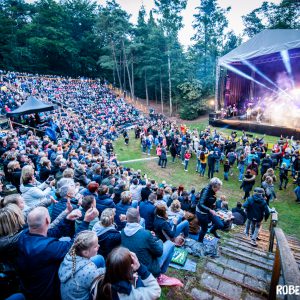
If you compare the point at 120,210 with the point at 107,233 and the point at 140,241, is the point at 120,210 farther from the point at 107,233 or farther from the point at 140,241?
the point at 140,241

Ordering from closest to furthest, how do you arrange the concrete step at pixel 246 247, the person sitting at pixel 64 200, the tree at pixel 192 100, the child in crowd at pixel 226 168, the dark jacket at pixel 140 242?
the dark jacket at pixel 140 242 → the person sitting at pixel 64 200 → the concrete step at pixel 246 247 → the child in crowd at pixel 226 168 → the tree at pixel 192 100

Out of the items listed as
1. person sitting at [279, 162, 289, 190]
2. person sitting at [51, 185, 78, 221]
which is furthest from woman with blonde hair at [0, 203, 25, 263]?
person sitting at [279, 162, 289, 190]

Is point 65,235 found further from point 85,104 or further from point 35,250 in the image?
point 85,104

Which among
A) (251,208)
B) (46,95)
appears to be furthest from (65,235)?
(46,95)

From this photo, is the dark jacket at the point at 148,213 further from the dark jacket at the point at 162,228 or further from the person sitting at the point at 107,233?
the person sitting at the point at 107,233

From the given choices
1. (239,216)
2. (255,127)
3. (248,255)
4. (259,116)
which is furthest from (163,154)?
(259,116)

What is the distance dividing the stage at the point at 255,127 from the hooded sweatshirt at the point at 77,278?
1681cm

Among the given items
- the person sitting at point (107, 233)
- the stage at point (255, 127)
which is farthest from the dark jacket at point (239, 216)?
the stage at point (255, 127)

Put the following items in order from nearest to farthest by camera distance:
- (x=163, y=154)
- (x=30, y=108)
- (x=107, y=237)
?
(x=107, y=237) < (x=30, y=108) < (x=163, y=154)

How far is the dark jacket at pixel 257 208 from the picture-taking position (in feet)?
17.5

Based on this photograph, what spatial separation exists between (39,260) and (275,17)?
41.0m

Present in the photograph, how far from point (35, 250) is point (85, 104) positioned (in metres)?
25.2

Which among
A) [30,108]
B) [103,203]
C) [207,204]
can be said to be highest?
[30,108]

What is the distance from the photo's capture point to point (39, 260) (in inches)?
79.0
